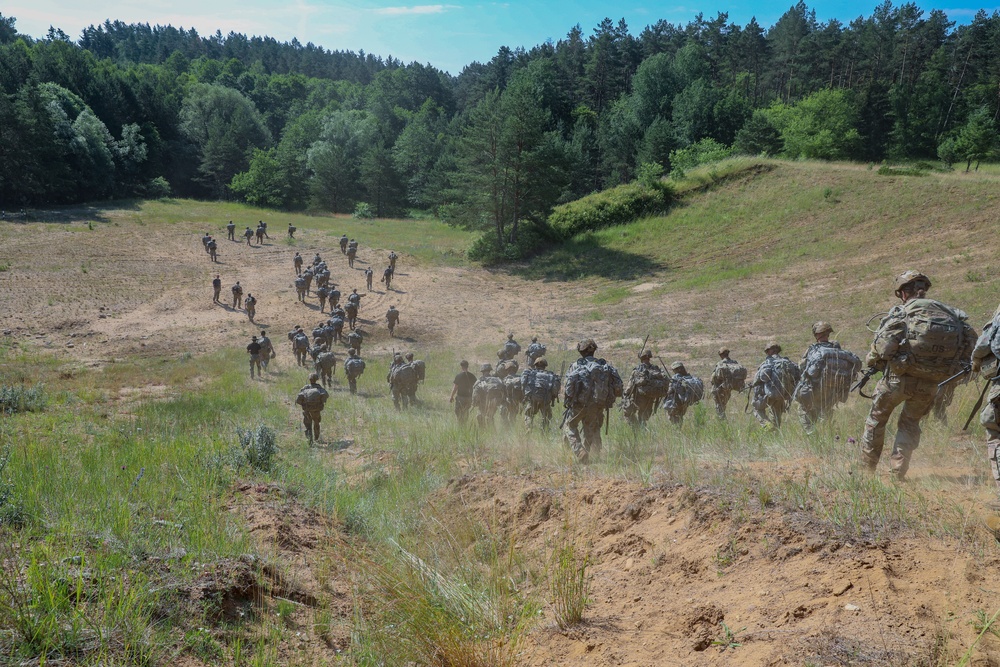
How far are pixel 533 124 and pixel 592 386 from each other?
103 ft

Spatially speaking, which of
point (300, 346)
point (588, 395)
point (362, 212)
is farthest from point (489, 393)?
point (362, 212)

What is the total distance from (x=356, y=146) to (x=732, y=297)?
187ft

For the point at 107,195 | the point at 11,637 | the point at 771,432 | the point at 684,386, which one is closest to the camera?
the point at 11,637

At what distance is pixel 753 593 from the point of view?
400 cm

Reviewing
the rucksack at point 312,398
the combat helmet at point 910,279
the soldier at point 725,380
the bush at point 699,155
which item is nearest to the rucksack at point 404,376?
the rucksack at point 312,398

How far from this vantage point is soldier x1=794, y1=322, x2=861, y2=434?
9.14 meters

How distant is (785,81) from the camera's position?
8438 centimetres

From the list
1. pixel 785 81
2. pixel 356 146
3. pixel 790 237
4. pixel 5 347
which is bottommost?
pixel 5 347

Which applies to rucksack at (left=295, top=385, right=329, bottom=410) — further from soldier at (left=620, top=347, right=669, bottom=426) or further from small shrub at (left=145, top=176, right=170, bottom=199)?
small shrub at (left=145, top=176, right=170, bottom=199)

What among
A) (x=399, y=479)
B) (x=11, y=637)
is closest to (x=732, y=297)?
(x=399, y=479)

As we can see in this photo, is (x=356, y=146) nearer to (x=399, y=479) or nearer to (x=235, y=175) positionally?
(x=235, y=175)

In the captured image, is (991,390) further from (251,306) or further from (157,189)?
(157,189)

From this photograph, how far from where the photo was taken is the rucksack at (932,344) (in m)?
5.61

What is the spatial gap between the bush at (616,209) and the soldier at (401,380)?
85.5 ft
